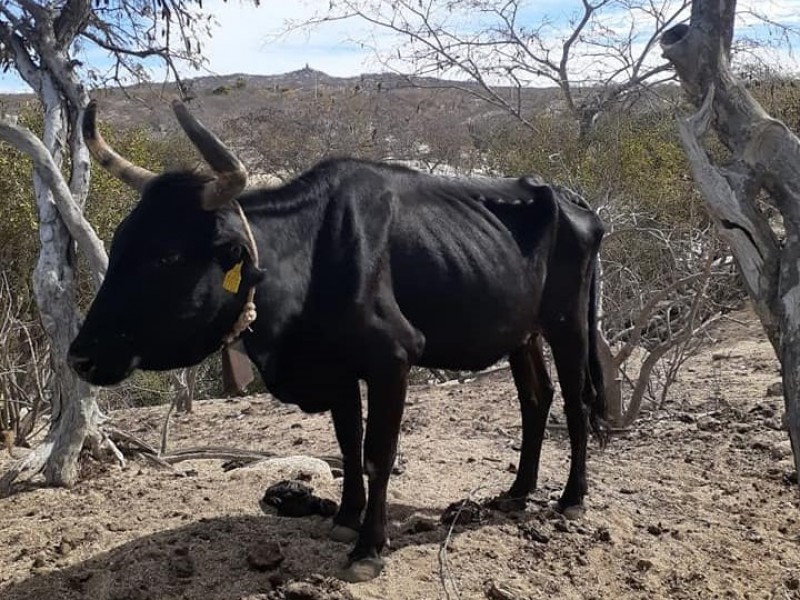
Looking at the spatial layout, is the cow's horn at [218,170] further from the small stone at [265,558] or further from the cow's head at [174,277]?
the small stone at [265,558]

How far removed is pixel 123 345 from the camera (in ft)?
12.2

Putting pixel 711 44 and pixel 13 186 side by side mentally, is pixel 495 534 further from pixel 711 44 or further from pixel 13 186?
pixel 13 186

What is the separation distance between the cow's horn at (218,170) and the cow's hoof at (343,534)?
5.52 feet

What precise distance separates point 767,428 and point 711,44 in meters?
4.01

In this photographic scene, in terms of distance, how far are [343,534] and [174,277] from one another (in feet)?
5.12

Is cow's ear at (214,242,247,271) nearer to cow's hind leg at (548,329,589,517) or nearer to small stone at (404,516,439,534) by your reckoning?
small stone at (404,516,439,534)

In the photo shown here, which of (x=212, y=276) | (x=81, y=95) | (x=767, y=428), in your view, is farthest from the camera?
(x=767, y=428)

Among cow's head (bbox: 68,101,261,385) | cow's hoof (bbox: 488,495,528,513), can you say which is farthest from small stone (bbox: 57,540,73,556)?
cow's hoof (bbox: 488,495,528,513)

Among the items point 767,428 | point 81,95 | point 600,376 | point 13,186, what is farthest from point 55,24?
point 767,428


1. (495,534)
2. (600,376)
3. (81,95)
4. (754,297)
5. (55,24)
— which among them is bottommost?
(495,534)

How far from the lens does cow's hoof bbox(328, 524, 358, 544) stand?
15.0 feet

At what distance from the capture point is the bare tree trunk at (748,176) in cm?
342

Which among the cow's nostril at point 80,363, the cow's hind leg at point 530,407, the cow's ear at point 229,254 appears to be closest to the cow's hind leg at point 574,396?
the cow's hind leg at point 530,407

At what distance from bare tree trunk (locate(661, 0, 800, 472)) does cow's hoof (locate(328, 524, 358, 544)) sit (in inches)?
81.9
